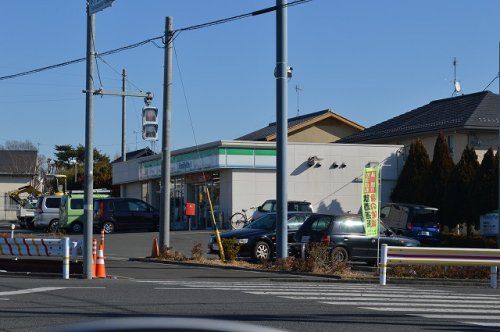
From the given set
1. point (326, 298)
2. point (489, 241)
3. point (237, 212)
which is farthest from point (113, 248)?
point (326, 298)

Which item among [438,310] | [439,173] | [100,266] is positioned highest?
[439,173]

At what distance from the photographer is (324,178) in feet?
140

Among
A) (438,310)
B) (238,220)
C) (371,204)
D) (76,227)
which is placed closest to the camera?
(438,310)

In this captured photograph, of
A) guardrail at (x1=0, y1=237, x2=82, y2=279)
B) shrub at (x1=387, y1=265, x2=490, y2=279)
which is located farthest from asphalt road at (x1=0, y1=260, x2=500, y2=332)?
shrub at (x1=387, y1=265, x2=490, y2=279)

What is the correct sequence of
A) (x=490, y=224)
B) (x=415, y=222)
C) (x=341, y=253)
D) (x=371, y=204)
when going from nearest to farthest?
(x=371, y=204)
(x=341, y=253)
(x=415, y=222)
(x=490, y=224)

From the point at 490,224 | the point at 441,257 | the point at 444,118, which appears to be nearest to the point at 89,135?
the point at 441,257

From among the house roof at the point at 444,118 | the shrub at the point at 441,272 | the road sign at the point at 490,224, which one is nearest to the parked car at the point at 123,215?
the house roof at the point at 444,118

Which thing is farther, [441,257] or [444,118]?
[444,118]

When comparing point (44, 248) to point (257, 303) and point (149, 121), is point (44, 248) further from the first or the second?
point (257, 303)

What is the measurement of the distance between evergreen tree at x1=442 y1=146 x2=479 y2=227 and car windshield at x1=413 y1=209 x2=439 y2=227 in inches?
272

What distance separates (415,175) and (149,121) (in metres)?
19.4

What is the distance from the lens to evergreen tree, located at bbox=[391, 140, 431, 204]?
40375 mm

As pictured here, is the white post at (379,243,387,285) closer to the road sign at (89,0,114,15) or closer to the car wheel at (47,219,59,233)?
the road sign at (89,0,114,15)

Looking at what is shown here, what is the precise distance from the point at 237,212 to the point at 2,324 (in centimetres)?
2924
